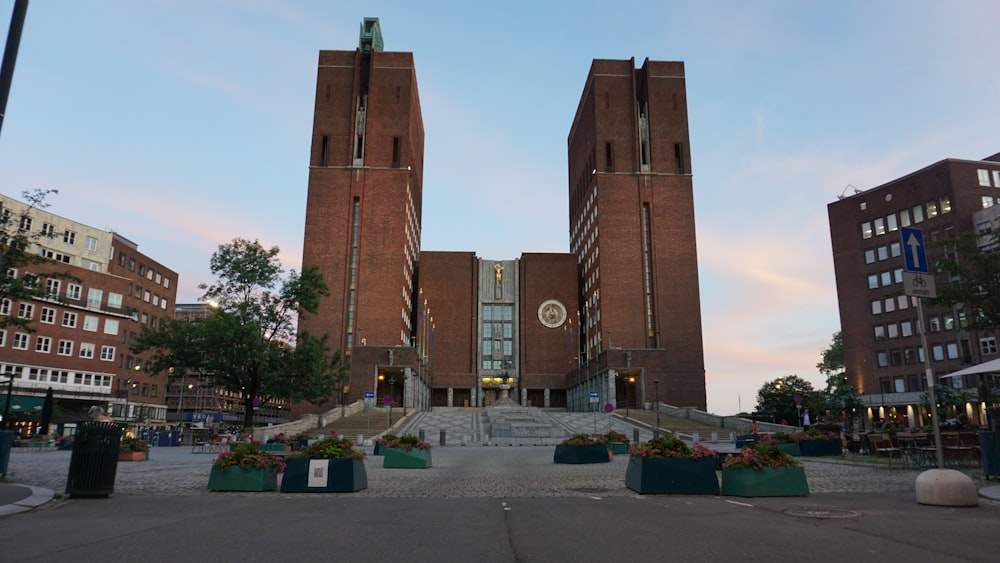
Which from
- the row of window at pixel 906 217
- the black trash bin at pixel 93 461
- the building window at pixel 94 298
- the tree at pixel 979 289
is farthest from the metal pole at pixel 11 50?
the row of window at pixel 906 217

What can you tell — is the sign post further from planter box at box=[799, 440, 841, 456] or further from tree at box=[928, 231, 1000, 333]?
planter box at box=[799, 440, 841, 456]

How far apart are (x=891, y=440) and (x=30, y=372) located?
7099 cm

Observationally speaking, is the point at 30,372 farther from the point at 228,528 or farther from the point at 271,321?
the point at 228,528

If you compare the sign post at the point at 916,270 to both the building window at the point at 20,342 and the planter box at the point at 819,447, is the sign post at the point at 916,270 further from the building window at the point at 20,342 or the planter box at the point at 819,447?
the building window at the point at 20,342

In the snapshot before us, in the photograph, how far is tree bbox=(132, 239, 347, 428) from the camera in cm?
3916

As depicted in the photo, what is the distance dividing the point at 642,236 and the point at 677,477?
75376 millimetres

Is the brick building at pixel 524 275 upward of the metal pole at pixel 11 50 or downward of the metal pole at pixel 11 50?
upward

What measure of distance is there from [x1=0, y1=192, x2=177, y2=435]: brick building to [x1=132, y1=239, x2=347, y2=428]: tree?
22.3 meters

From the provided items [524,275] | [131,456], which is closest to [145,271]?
[524,275]

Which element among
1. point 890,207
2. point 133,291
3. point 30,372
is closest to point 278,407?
point 133,291

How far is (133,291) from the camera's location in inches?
3105

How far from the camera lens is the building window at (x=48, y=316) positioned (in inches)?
2496

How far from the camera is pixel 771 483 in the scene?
12.6 meters

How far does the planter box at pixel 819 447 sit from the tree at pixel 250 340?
29.1 meters
